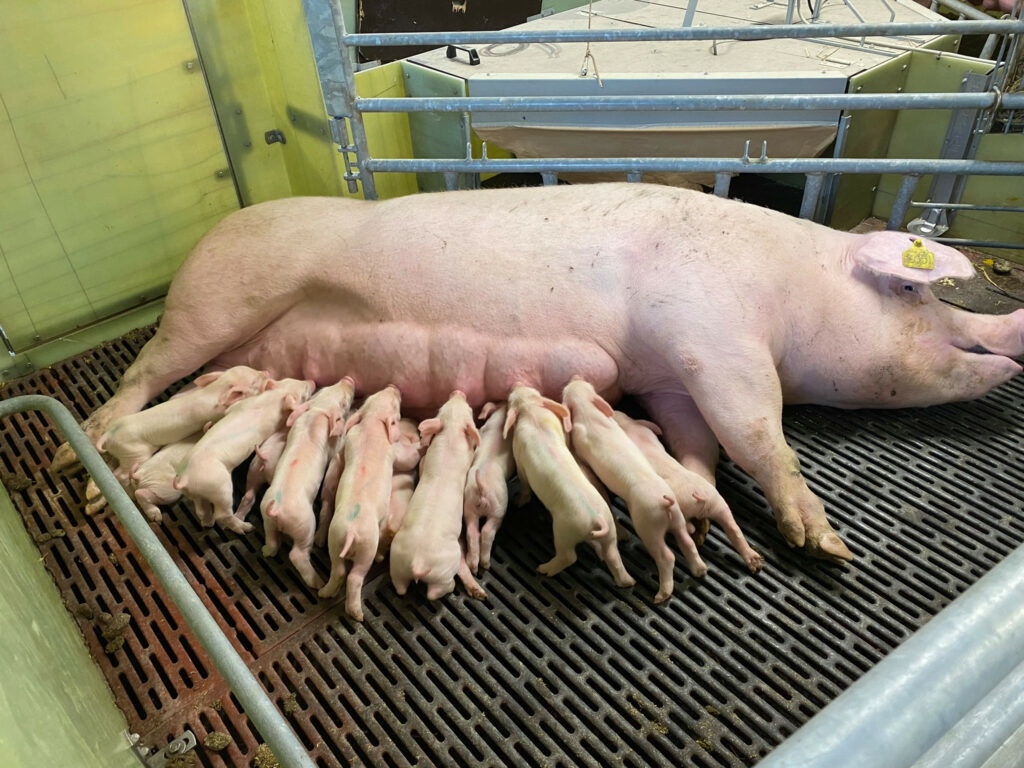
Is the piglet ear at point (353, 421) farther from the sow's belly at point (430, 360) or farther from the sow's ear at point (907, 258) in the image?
the sow's ear at point (907, 258)

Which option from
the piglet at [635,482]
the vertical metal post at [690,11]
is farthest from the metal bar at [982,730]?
the vertical metal post at [690,11]

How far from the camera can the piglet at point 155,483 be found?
7.97 ft

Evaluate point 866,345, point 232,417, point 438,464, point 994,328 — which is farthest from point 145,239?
point 994,328

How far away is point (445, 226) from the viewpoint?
2719 mm

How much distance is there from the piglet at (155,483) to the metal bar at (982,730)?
2235 millimetres

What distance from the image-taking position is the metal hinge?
72.1 inches

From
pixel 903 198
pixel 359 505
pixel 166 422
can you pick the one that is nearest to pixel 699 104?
pixel 903 198

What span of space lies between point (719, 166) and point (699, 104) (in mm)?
237

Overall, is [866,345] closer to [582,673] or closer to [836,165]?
[836,165]

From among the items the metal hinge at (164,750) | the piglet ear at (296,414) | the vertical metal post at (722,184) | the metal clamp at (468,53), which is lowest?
the metal hinge at (164,750)

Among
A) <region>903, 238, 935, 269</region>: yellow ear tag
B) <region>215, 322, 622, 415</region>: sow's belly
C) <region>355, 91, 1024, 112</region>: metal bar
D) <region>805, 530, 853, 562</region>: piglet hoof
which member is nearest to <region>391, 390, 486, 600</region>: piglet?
<region>215, 322, 622, 415</region>: sow's belly

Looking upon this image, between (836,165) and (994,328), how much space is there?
2.68ft

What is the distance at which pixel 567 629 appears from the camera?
6.89ft

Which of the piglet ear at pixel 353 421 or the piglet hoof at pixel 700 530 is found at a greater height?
the piglet ear at pixel 353 421
